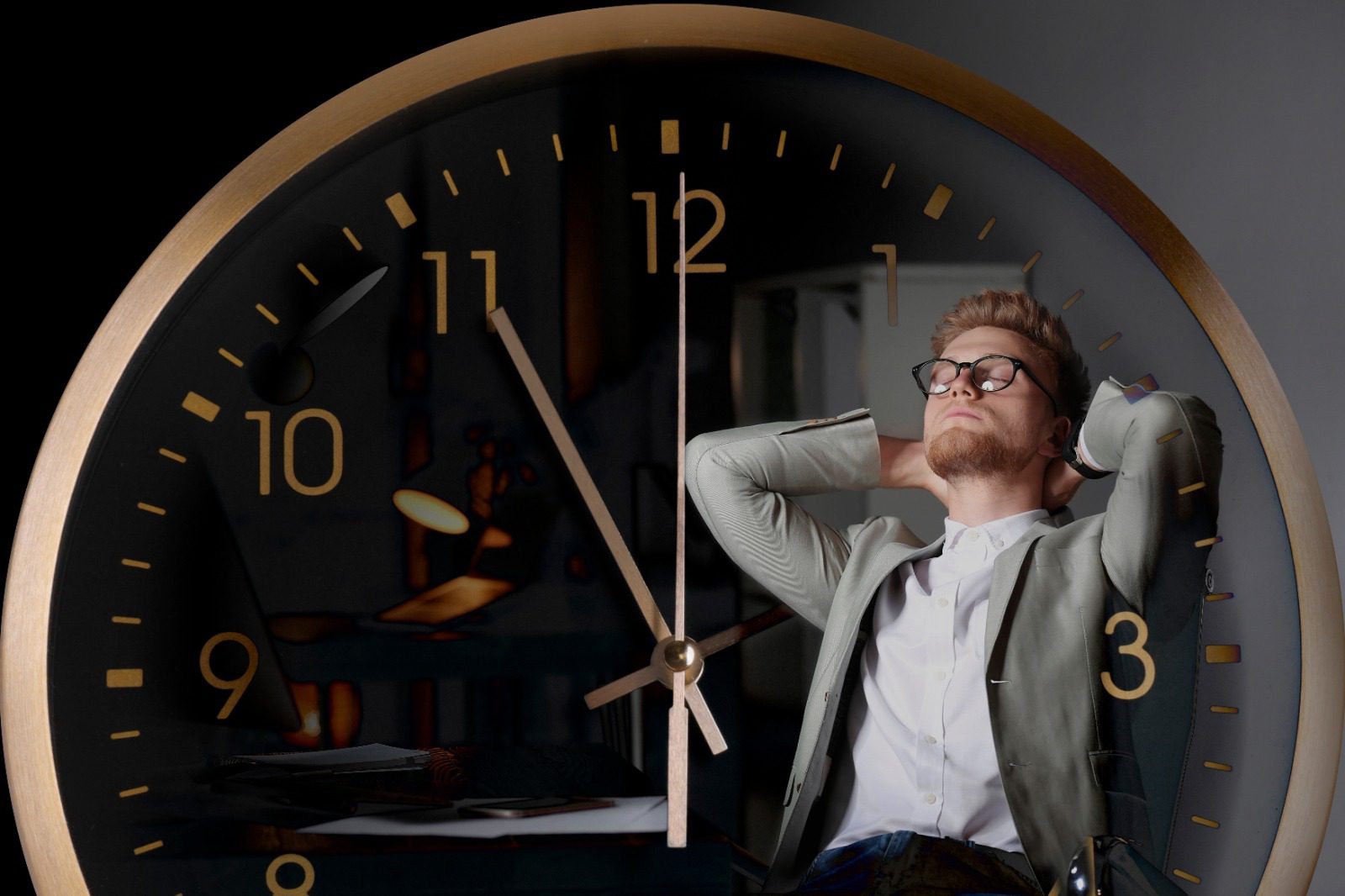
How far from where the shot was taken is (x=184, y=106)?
1.13 metres

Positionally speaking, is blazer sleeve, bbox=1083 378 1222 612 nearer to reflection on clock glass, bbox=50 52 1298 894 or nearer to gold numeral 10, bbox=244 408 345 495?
reflection on clock glass, bbox=50 52 1298 894

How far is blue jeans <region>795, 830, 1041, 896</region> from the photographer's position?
0.95 metres

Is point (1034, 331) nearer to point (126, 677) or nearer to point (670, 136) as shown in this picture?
point (670, 136)

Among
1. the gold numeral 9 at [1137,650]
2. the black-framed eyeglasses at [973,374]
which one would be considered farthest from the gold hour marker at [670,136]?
the gold numeral 9 at [1137,650]

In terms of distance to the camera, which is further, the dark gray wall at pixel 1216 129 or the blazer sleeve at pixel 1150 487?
the dark gray wall at pixel 1216 129

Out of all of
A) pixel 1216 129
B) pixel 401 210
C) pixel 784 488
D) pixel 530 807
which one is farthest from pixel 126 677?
pixel 1216 129

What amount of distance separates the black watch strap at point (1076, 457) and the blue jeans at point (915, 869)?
308 millimetres

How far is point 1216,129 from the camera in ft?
3.81

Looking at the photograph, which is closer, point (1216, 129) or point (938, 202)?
point (938, 202)

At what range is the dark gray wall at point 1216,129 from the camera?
1.15m

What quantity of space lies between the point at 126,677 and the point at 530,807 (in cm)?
34

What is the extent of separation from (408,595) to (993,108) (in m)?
0.64

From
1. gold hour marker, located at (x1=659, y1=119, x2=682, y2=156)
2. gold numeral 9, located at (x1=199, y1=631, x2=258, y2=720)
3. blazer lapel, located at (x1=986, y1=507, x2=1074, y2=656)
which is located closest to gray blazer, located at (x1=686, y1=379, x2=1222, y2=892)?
blazer lapel, located at (x1=986, y1=507, x2=1074, y2=656)

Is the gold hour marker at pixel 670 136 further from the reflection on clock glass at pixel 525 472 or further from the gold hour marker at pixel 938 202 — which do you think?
the gold hour marker at pixel 938 202
